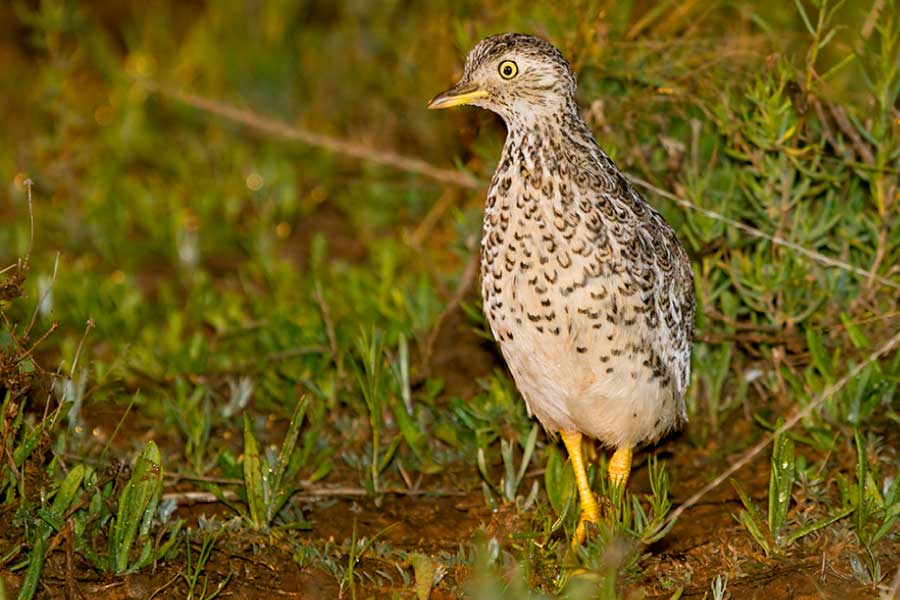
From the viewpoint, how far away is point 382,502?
4.48m

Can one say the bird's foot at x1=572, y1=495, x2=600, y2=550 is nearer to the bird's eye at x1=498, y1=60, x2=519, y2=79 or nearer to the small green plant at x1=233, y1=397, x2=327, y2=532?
the small green plant at x1=233, y1=397, x2=327, y2=532

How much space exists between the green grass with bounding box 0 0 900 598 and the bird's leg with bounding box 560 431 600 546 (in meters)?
0.04

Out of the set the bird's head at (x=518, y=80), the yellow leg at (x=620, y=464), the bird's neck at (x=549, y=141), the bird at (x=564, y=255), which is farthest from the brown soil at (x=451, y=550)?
the bird's head at (x=518, y=80)

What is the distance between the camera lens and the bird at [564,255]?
3.65 meters

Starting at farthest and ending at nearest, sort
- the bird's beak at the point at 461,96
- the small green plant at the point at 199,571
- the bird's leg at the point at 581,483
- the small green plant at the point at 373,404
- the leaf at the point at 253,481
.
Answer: the small green plant at the point at 373,404 → the bird's leg at the point at 581,483 → the leaf at the point at 253,481 → the bird's beak at the point at 461,96 → the small green plant at the point at 199,571

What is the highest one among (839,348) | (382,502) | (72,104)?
(72,104)

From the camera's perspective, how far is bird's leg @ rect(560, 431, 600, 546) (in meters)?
4.06

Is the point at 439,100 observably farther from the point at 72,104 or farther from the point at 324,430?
the point at 72,104

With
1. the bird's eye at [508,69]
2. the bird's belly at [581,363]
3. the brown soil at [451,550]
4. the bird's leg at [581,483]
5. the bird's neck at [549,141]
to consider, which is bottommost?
the brown soil at [451,550]

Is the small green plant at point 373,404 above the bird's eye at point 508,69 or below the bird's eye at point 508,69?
below

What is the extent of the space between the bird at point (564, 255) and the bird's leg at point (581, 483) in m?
0.19

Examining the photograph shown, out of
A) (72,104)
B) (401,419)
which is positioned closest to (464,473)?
(401,419)

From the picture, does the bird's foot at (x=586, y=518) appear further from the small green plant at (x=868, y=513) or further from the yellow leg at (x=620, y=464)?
the small green plant at (x=868, y=513)

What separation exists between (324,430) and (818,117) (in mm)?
2169
